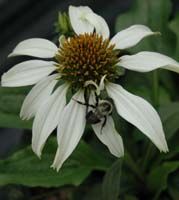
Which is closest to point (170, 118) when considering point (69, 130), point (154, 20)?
point (69, 130)

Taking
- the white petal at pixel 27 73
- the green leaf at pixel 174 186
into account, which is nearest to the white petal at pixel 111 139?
the white petal at pixel 27 73

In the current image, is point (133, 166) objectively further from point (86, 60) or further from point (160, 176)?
point (86, 60)

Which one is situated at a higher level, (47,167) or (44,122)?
(44,122)

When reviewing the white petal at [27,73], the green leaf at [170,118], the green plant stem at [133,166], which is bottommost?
the green plant stem at [133,166]

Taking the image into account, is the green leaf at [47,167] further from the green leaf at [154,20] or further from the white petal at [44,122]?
the green leaf at [154,20]

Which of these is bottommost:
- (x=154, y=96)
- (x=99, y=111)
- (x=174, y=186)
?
(x=174, y=186)

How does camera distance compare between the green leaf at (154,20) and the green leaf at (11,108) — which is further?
the green leaf at (154,20)

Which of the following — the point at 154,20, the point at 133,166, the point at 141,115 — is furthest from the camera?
the point at 154,20
